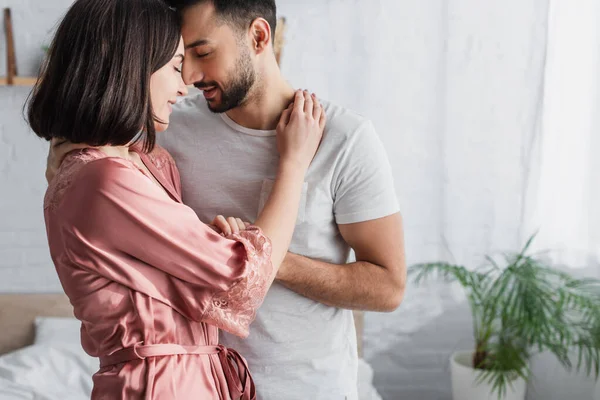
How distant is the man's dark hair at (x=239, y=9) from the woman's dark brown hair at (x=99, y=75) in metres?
0.34

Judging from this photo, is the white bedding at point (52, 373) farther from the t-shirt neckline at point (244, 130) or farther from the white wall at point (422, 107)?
the t-shirt neckline at point (244, 130)

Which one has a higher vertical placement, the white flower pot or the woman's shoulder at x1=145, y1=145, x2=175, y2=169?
the woman's shoulder at x1=145, y1=145, x2=175, y2=169

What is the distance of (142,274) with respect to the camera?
1.05 meters

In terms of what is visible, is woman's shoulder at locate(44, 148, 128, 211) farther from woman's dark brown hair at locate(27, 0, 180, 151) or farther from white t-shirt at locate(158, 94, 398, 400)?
white t-shirt at locate(158, 94, 398, 400)

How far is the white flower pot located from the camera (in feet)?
8.74

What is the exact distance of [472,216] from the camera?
297 centimetres

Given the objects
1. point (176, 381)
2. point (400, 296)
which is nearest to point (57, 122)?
point (176, 381)

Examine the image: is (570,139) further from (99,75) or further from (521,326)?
(99,75)

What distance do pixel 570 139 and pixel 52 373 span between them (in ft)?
7.11

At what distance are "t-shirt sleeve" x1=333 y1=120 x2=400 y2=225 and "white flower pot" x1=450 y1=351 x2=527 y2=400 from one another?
1470mm

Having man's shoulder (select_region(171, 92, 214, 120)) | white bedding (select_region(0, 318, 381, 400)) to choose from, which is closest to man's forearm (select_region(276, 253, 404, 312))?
man's shoulder (select_region(171, 92, 214, 120))

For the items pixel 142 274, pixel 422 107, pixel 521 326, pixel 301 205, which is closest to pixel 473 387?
pixel 521 326

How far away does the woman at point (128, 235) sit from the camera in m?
1.02

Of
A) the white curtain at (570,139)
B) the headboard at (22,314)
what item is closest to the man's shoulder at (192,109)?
the headboard at (22,314)
